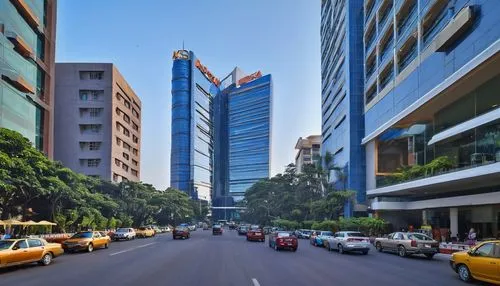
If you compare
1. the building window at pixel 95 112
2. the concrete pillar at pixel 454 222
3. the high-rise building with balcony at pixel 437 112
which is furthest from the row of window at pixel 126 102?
the concrete pillar at pixel 454 222

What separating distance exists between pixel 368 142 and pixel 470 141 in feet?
101

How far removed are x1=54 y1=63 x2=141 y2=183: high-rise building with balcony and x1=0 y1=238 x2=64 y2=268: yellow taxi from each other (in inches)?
2850

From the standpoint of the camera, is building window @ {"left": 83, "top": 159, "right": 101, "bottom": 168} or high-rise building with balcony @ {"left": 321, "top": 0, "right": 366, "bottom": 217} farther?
building window @ {"left": 83, "top": 159, "right": 101, "bottom": 168}

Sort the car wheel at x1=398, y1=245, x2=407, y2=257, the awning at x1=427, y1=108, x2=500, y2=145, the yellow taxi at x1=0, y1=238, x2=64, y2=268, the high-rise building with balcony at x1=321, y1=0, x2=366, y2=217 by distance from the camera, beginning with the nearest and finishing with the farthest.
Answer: the yellow taxi at x1=0, y1=238, x2=64, y2=268 → the car wheel at x1=398, y1=245, x2=407, y2=257 → the awning at x1=427, y1=108, x2=500, y2=145 → the high-rise building with balcony at x1=321, y1=0, x2=366, y2=217

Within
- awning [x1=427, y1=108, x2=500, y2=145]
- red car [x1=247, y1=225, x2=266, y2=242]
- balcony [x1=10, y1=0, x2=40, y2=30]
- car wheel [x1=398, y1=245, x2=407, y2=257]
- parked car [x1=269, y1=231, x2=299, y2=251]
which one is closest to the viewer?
car wheel [x1=398, y1=245, x2=407, y2=257]

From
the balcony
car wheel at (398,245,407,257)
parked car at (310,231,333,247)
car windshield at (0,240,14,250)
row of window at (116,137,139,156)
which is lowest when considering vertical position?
parked car at (310,231,333,247)

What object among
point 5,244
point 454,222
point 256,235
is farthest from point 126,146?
point 5,244

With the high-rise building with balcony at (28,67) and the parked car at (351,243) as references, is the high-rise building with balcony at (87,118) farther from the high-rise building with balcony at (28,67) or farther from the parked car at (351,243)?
the parked car at (351,243)

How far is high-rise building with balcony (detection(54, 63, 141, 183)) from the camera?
92938 millimetres

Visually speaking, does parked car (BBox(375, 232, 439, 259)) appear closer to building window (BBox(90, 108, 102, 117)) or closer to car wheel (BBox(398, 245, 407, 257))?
car wheel (BBox(398, 245, 407, 257))

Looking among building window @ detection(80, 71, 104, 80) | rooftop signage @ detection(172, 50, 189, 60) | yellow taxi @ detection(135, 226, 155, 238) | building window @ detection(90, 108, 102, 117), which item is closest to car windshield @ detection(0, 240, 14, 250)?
yellow taxi @ detection(135, 226, 155, 238)

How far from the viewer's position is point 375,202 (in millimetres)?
59656

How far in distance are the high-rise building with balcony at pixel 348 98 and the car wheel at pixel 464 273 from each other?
52.6m

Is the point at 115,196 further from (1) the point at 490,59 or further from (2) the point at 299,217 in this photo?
(1) the point at 490,59
